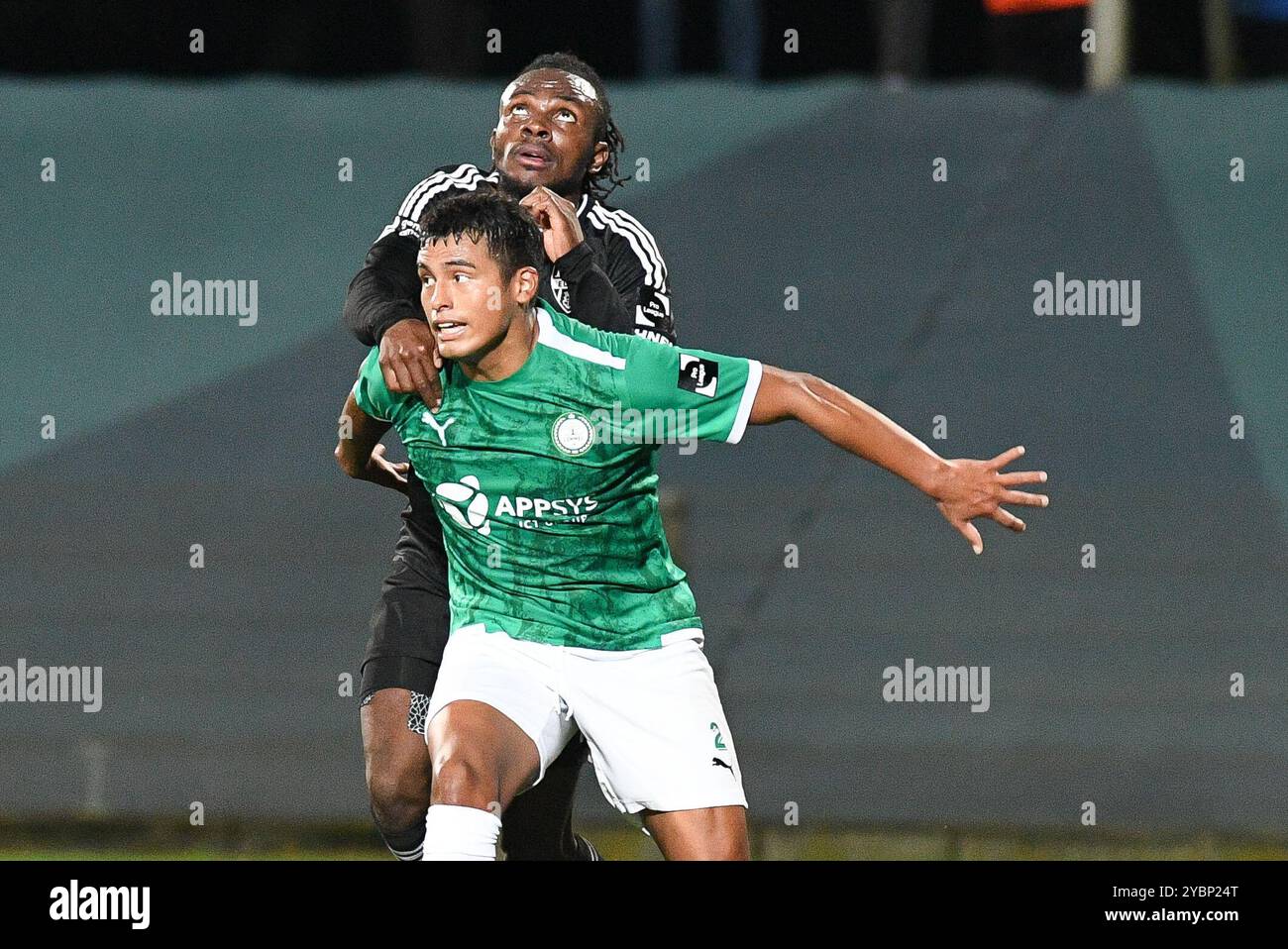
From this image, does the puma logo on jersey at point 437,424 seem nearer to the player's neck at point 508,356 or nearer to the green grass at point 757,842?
the player's neck at point 508,356

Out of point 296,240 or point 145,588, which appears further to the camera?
point 296,240

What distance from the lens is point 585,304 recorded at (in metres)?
4.93

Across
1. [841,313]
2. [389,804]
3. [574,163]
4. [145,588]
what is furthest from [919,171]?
[389,804]

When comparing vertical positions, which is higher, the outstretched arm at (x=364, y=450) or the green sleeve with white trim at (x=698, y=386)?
the green sleeve with white trim at (x=698, y=386)

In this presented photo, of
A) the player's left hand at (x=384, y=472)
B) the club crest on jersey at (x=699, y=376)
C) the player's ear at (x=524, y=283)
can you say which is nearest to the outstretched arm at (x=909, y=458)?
the club crest on jersey at (x=699, y=376)

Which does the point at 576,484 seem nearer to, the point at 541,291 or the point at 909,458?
the point at 541,291

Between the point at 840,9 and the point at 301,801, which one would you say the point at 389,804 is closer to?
the point at 301,801

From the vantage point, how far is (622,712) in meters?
4.68

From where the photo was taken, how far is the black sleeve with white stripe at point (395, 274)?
15.8 feet

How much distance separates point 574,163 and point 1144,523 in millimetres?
4759

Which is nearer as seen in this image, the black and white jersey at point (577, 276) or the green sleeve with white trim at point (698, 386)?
the green sleeve with white trim at point (698, 386)

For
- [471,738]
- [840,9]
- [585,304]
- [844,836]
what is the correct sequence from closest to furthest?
[471,738]
[585,304]
[844,836]
[840,9]

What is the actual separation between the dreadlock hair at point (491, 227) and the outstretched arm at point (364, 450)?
21.2 inches

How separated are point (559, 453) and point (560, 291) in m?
0.52
